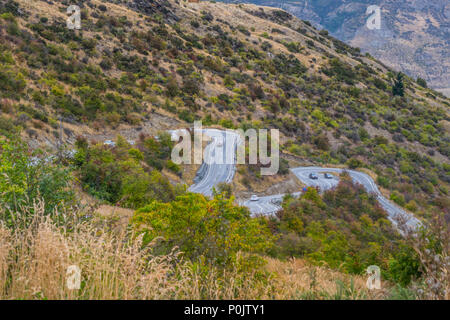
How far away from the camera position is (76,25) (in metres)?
38.3

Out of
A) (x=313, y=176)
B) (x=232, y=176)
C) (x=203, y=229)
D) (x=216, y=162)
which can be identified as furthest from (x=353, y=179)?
(x=203, y=229)

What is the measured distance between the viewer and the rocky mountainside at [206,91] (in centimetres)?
2623

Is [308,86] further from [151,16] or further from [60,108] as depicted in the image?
[60,108]

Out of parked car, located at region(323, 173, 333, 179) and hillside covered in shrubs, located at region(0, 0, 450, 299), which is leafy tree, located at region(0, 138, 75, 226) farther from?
parked car, located at region(323, 173, 333, 179)

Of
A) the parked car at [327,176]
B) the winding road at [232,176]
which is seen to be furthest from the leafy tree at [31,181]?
the parked car at [327,176]

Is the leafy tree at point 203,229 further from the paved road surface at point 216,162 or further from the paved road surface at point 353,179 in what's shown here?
the paved road surface at point 353,179

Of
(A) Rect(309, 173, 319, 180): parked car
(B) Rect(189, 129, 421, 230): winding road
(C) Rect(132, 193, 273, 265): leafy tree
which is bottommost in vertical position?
(A) Rect(309, 173, 319, 180): parked car

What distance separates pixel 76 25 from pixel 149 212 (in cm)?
3946

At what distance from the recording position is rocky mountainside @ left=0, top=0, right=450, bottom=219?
86.1 feet

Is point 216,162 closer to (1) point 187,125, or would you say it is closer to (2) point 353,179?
(1) point 187,125

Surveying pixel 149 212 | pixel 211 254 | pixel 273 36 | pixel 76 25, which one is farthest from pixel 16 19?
pixel 273 36

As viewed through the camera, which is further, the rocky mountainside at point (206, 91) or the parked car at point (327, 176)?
the parked car at point (327, 176)

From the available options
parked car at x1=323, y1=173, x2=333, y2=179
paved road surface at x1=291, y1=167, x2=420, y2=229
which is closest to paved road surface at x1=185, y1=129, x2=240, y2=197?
paved road surface at x1=291, y1=167, x2=420, y2=229
